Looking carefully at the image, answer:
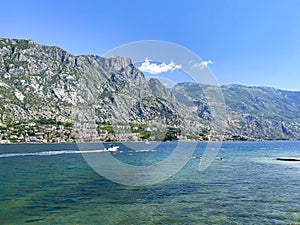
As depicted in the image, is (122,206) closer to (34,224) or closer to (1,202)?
(34,224)

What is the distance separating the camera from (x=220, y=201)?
31.0 meters

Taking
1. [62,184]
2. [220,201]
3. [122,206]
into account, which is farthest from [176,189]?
[62,184]

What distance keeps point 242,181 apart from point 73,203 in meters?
27.8

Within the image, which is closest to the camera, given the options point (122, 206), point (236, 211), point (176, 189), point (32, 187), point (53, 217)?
point (53, 217)

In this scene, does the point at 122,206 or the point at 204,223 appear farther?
the point at 122,206

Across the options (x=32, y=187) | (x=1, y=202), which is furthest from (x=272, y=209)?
(x=32, y=187)

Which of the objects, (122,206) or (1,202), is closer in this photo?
(122,206)

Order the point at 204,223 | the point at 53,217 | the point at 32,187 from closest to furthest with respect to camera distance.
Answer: the point at 204,223, the point at 53,217, the point at 32,187

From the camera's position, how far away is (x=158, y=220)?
2372 cm

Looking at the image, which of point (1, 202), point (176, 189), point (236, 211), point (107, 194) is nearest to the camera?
point (236, 211)

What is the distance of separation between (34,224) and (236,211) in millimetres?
17330

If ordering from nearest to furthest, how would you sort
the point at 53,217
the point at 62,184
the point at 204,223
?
the point at 204,223, the point at 53,217, the point at 62,184

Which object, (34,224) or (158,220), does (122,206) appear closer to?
(158,220)

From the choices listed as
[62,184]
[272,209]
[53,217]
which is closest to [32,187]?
[62,184]
